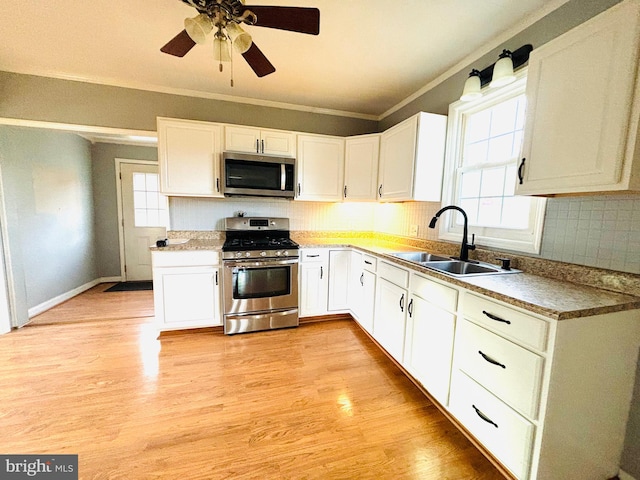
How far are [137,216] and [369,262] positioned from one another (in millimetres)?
4265

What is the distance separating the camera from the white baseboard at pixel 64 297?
10.1ft

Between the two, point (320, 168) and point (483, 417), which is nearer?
point (483, 417)

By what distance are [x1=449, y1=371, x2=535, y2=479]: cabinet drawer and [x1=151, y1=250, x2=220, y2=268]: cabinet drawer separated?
7.54ft

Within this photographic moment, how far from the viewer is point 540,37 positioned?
1.64 metres

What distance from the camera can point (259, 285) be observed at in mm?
2750

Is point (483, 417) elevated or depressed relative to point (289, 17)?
depressed

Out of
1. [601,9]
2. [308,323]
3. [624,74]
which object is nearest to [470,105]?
[601,9]

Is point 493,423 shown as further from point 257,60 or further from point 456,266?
point 257,60

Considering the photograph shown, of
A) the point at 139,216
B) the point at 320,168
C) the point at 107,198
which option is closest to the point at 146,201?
the point at 139,216

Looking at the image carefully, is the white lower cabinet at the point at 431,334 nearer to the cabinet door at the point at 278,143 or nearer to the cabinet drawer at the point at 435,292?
the cabinet drawer at the point at 435,292

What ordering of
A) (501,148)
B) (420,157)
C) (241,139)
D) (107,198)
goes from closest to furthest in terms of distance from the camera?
(501,148) < (420,157) < (241,139) < (107,198)

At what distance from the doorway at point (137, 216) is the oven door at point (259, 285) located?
2585 mm

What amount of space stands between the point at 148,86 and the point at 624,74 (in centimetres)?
369

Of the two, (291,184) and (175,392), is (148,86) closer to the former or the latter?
(291,184)
